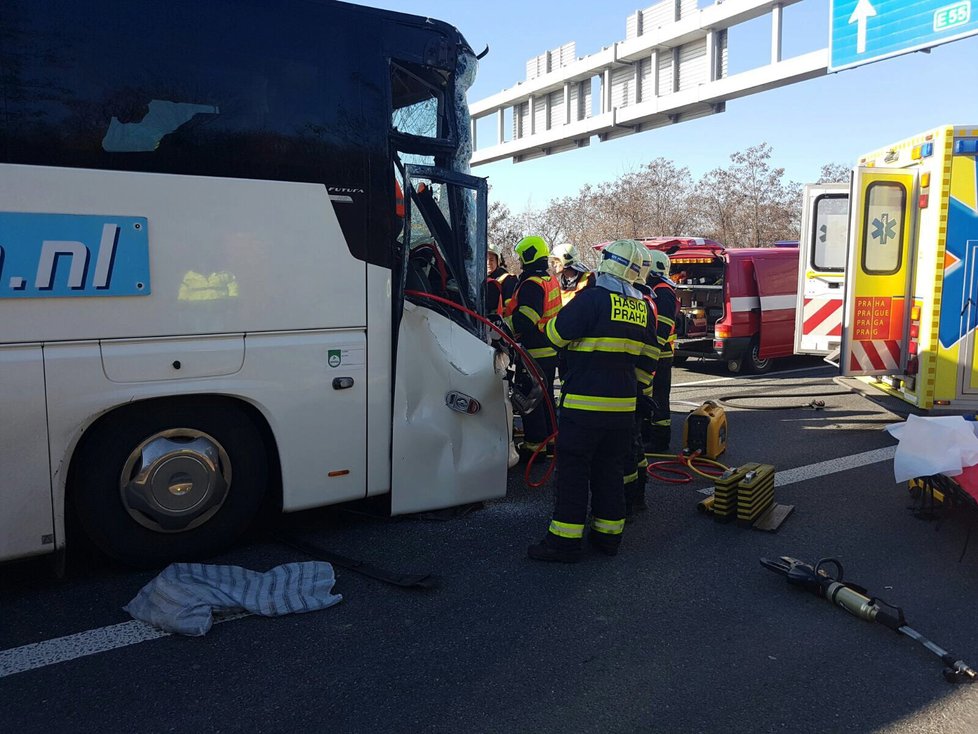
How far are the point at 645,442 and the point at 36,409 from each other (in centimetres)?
512

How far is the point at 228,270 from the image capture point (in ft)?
13.7

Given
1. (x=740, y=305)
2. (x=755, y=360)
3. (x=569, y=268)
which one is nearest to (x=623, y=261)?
(x=569, y=268)

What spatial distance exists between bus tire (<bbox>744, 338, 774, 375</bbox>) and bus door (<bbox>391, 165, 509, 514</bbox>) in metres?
8.14

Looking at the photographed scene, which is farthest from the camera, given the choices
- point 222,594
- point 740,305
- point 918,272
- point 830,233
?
point 740,305

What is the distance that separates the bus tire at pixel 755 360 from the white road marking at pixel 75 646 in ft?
33.6

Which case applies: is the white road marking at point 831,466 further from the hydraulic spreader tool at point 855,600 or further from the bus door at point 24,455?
the bus door at point 24,455

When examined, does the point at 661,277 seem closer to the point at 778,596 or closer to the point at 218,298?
the point at 778,596

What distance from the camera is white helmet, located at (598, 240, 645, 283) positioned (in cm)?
469

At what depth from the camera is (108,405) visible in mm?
3945

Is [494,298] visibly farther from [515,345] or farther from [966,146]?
[966,146]

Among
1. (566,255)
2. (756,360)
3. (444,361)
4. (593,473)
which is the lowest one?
(593,473)

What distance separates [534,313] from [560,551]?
2839 millimetres

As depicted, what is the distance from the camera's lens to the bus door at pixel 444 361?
4.86 m

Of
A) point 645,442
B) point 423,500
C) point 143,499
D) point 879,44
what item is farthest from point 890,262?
point 143,499
